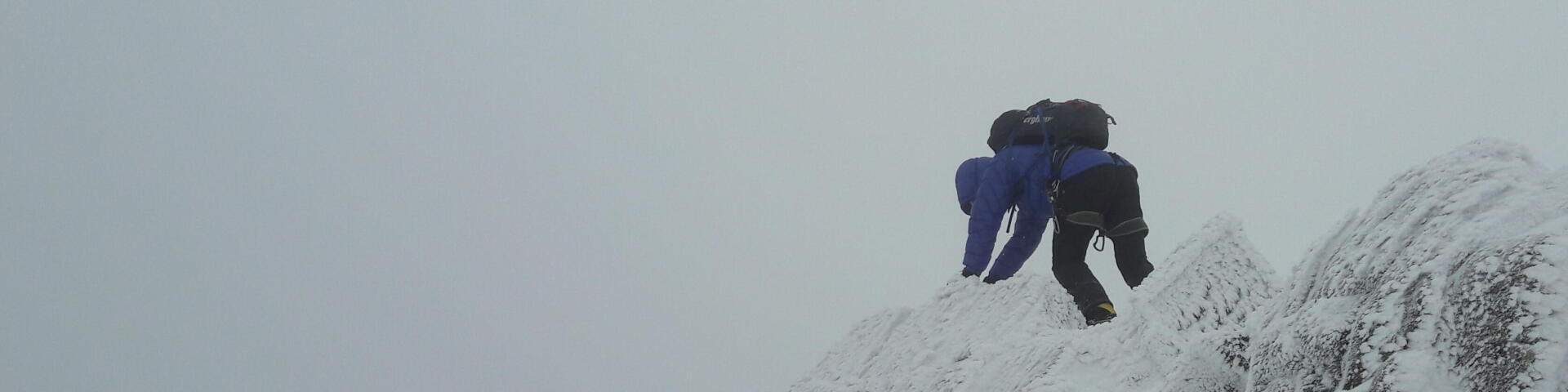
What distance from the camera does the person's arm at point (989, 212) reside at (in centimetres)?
821

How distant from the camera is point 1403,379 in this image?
2.78m

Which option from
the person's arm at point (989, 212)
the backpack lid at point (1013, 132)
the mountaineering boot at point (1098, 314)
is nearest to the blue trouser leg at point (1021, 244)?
the person's arm at point (989, 212)

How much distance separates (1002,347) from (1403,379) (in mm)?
2860

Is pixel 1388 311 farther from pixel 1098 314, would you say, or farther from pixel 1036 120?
pixel 1036 120

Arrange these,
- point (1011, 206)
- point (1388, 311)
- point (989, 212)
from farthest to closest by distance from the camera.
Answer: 1. point (1011, 206)
2. point (989, 212)
3. point (1388, 311)

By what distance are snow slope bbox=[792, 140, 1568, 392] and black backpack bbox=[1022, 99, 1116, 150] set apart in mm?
2582

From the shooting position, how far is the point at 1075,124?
7.89m

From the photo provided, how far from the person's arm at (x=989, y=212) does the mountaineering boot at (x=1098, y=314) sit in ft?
4.77

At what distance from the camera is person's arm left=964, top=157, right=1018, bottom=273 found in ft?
26.9

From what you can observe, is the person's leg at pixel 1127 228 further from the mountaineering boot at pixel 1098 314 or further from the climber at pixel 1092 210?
the mountaineering boot at pixel 1098 314

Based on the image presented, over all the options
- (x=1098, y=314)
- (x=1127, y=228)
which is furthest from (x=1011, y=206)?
(x=1098, y=314)

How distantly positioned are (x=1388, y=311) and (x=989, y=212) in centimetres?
530

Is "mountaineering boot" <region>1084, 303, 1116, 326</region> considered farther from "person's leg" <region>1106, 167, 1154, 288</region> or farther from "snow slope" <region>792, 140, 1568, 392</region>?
"snow slope" <region>792, 140, 1568, 392</region>

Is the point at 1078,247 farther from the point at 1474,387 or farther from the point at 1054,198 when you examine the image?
the point at 1474,387
